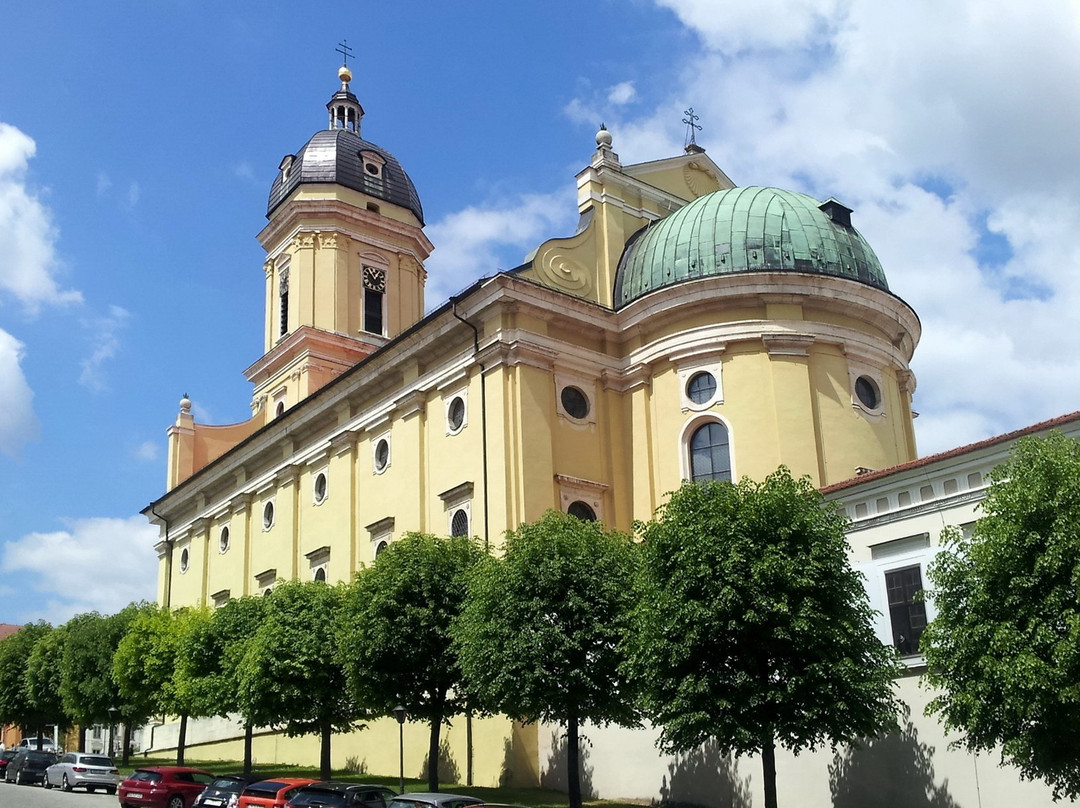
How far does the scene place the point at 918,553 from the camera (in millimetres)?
24969

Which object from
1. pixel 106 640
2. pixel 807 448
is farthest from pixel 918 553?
pixel 106 640

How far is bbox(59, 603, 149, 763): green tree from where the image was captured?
166 ft

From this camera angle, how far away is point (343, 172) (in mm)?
61438

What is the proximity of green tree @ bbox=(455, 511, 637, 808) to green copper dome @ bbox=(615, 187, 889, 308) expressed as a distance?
1366cm

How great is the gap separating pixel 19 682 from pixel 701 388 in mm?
42408

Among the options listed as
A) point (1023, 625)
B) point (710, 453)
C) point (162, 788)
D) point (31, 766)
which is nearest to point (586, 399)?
point (710, 453)

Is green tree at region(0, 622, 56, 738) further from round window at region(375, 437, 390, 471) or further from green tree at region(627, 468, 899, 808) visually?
green tree at region(627, 468, 899, 808)

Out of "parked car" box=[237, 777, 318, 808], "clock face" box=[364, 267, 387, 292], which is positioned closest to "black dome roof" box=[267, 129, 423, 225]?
"clock face" box=[364, 267, 387, 292]

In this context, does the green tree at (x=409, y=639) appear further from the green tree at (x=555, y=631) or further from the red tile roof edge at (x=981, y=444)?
the red tile roof edge at (x=981, y=444)

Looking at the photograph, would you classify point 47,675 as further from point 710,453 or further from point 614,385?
point 710,453

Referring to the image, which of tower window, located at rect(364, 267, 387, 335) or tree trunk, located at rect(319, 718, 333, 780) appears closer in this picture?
tree trunk, located at rect(319, 718, 333, 780)

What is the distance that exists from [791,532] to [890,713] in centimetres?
397

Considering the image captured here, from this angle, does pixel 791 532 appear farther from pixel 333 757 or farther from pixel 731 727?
pixel 333 757

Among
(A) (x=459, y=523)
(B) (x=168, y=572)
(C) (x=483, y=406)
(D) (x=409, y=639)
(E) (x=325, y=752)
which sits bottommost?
(E) (x=325, y=752)
